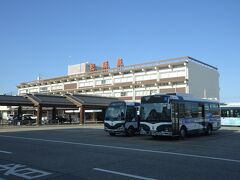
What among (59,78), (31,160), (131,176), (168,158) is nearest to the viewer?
(131,176)

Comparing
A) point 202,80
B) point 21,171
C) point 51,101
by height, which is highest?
point 202,80

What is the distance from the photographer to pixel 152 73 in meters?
78.7

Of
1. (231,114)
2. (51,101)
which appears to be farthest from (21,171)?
(51,101)

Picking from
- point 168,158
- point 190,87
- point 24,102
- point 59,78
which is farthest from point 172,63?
point 168,158

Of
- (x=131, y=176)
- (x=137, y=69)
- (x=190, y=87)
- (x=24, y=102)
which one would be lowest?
(x=131, y=176)

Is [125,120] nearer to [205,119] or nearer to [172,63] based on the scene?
[205,119]

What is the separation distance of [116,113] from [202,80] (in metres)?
57.2

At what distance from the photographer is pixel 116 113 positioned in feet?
82.6

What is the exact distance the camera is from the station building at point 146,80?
72688 mm

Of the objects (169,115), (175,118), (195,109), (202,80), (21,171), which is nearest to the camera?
(21,171)

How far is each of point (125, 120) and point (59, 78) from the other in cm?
8437

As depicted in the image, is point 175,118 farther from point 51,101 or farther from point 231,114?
point 51,101

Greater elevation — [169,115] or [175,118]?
[169,115]

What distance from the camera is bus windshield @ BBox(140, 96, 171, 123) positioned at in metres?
20.4
